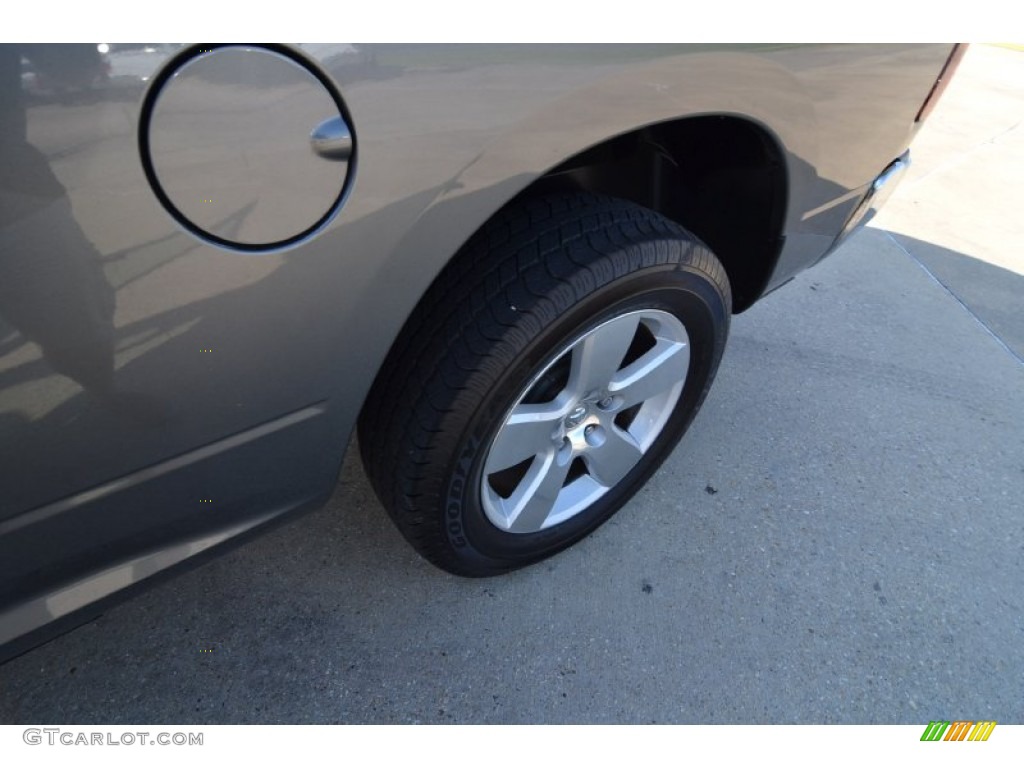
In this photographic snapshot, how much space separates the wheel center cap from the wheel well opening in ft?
1.65

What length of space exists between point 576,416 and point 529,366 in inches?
13.3

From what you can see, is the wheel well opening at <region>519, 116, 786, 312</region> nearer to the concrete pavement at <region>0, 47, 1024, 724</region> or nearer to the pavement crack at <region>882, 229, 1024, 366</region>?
the concrete pavement at <region>0, 47, 1024, 724</region>

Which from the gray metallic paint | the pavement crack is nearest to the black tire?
the gray metallic paint

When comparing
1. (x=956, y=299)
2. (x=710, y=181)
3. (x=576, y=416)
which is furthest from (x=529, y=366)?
(x=956, y=299)

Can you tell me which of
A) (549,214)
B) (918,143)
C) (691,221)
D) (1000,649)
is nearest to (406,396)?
(549,214)

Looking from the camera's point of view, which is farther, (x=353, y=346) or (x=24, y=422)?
(x=353, y=346)

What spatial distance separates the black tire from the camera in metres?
1.25

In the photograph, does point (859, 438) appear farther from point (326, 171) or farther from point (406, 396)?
point (326, 171)

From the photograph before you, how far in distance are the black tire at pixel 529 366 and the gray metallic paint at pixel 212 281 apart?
186 mm

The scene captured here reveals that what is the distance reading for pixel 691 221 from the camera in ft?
6.10

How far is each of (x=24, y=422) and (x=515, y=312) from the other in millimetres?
759
